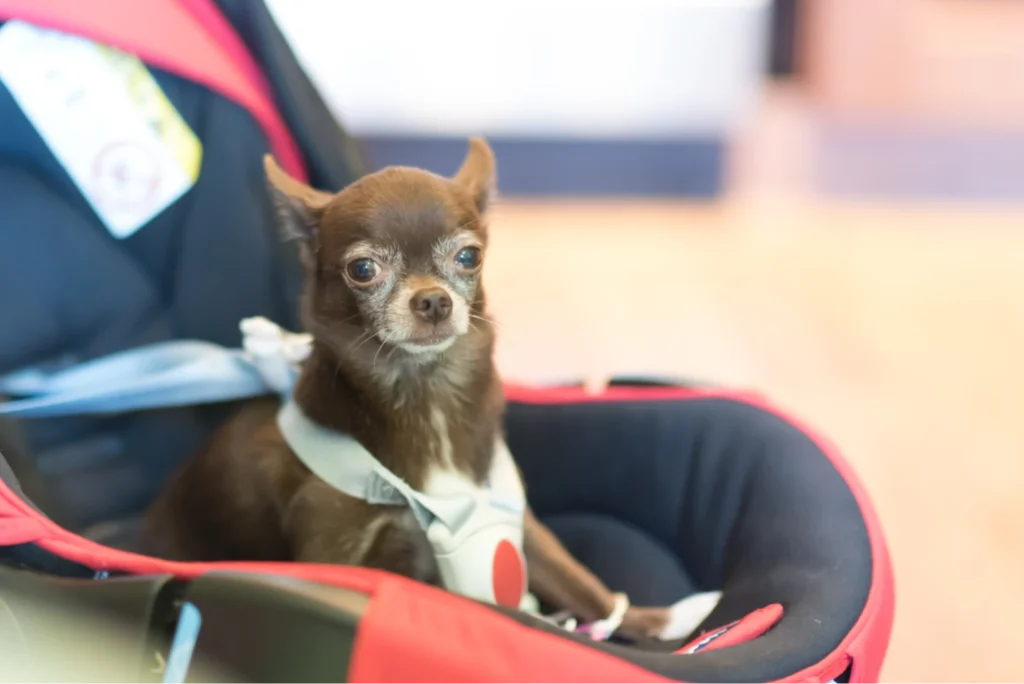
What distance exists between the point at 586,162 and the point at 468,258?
83.1 inches

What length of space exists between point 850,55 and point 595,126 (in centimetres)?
85

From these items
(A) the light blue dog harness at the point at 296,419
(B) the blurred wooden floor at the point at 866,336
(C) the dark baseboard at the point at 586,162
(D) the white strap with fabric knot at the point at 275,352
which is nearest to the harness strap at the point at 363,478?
(A) the light blue dog harness at the point at 296,419

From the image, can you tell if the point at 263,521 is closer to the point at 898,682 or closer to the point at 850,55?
the point at 898,682

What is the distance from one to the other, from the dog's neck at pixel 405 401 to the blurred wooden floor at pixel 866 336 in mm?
701

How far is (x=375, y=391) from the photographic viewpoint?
94 cm

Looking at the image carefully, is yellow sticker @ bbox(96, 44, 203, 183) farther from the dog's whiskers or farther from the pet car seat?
the dog's whiskers

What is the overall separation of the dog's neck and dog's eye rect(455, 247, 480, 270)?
88 millimetres

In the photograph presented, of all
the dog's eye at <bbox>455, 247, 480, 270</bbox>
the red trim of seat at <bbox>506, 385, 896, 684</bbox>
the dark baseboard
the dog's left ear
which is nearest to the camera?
the red trim of seat at <bbox>506, 385, 896, 684</bbox>

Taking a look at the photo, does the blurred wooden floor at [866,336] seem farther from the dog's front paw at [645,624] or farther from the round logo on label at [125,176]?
the round logo on label at [125,176]

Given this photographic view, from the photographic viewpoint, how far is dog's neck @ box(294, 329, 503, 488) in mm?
940

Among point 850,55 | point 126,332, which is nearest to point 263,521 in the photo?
point 126,332

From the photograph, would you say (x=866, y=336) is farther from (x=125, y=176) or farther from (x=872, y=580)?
(x=125, y=176)

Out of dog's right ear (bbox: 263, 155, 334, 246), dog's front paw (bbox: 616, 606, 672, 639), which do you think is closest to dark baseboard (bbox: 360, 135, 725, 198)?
dog's right ear (bbox: 263, 155, 334, 246)

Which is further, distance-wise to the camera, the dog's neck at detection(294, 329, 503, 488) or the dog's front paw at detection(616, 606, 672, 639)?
the dog's front paw at detection(616, 606, 672, 639)
